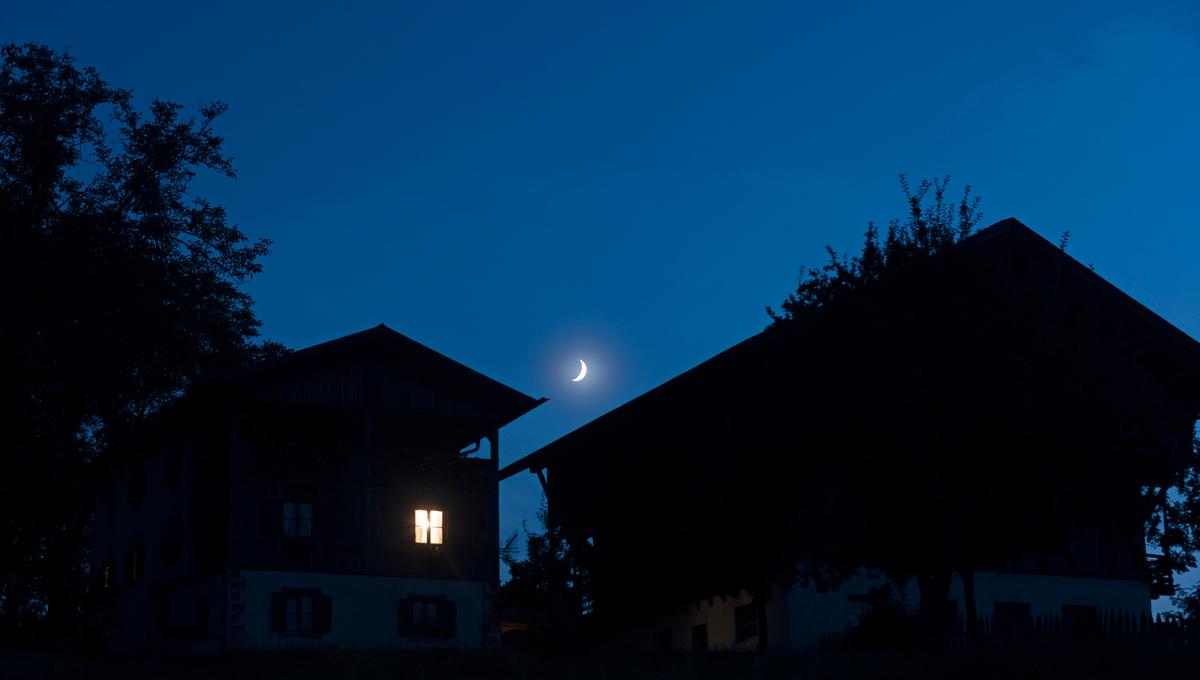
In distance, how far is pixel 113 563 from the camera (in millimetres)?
57156

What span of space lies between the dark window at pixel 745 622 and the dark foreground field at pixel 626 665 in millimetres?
6186

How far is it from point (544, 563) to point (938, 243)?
1571 centimetres

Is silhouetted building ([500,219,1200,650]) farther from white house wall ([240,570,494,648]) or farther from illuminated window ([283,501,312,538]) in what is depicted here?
illuminated window ([283,501,312,538])

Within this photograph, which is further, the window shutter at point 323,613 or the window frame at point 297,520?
the window frame at point 297,520

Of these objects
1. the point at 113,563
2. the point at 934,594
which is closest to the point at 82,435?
the point at 113,563

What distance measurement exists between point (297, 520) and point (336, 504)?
1330 mm

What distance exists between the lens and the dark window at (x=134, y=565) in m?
52.0

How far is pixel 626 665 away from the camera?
3158cm

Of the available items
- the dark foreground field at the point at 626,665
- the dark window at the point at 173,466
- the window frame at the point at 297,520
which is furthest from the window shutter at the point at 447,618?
the dark foreground field at the point at 626,665

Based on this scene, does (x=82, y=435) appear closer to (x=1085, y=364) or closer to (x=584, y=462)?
(x=584, y=462)

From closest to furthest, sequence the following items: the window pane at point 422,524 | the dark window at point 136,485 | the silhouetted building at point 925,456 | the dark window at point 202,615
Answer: the silhouetted building at point 925,456 < the dark window at point 202,615 < the window pane at point 422,524 < the dark window at point 136,485

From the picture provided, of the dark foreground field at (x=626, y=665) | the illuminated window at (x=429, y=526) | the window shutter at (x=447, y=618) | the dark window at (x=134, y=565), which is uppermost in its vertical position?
the illuminated window at (x=429, y=526)

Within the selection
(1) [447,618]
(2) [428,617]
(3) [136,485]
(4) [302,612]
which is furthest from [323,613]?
(3) [136,485]

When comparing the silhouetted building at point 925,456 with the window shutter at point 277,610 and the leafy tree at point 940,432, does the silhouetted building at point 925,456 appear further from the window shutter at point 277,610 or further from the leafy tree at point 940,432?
the window shutter at point 277,610
